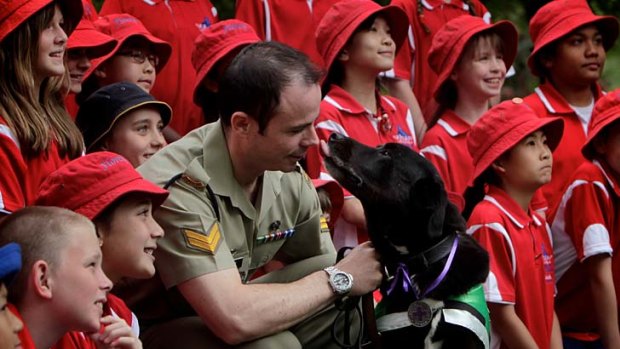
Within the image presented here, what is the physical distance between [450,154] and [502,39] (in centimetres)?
101

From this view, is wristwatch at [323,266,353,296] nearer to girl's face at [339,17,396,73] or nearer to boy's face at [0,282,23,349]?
boy's face at [0,282,23,349]

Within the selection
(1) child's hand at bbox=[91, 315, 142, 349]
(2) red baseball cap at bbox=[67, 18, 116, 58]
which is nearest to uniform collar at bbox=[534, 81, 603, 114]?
(2) red baseball cap at bbox=[67, 18, 116, 58]

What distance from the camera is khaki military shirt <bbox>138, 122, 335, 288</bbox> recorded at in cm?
419

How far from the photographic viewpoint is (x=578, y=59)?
6734 mm

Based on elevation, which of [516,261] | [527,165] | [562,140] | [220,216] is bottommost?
[516,261]

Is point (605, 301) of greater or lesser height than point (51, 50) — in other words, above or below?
below

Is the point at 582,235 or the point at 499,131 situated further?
the point at 582,235

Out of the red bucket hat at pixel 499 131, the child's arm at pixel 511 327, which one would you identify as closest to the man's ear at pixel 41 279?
the child's arm at pixel 511 327

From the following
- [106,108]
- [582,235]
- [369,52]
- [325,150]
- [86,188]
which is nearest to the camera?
[86,188]

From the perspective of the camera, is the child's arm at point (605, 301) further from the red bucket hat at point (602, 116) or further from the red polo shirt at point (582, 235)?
the red bucket hat at point (602, 116)

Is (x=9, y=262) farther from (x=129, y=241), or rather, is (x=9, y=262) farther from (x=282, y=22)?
(x=282, y=22)

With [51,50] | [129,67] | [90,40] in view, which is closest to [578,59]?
[129,67]

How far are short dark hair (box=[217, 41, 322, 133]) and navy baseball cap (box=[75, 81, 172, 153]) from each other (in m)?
0.69

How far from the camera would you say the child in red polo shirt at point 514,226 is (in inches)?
209
